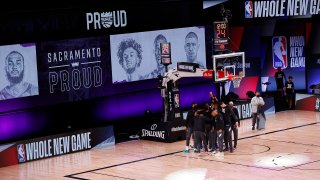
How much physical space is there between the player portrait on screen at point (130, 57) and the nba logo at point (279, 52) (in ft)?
26.3

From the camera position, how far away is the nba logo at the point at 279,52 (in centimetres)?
3525

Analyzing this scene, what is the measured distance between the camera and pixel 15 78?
26453 millimetres

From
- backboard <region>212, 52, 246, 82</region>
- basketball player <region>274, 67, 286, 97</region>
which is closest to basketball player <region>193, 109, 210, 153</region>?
backboard <region>212, 52, 246, 82</region>

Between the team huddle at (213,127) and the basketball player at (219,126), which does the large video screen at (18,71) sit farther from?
the basketball player at (219,126)

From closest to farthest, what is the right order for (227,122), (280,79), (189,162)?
(189,162) < (227,122) < (280,79)

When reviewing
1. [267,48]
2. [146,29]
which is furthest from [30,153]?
[267,48]

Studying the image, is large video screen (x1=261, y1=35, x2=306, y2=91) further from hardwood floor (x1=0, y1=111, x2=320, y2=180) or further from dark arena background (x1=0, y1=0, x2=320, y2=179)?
hardwood floor (x1=0, y1=111, x2=320, y2=180)

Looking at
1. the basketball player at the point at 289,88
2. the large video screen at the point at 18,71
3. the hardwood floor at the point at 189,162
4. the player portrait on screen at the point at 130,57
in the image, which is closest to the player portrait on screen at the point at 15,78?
the large video screen at the point at 18,71

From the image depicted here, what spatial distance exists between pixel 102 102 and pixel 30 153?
4.66 metres

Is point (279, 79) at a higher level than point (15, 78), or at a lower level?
lower

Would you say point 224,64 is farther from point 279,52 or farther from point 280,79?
point 279,52

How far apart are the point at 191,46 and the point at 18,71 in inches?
308

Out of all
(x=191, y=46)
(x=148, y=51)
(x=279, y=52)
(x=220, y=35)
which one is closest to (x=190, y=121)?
(x=220, y=35)

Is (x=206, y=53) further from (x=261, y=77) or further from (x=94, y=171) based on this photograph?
(x=94, y=171)
